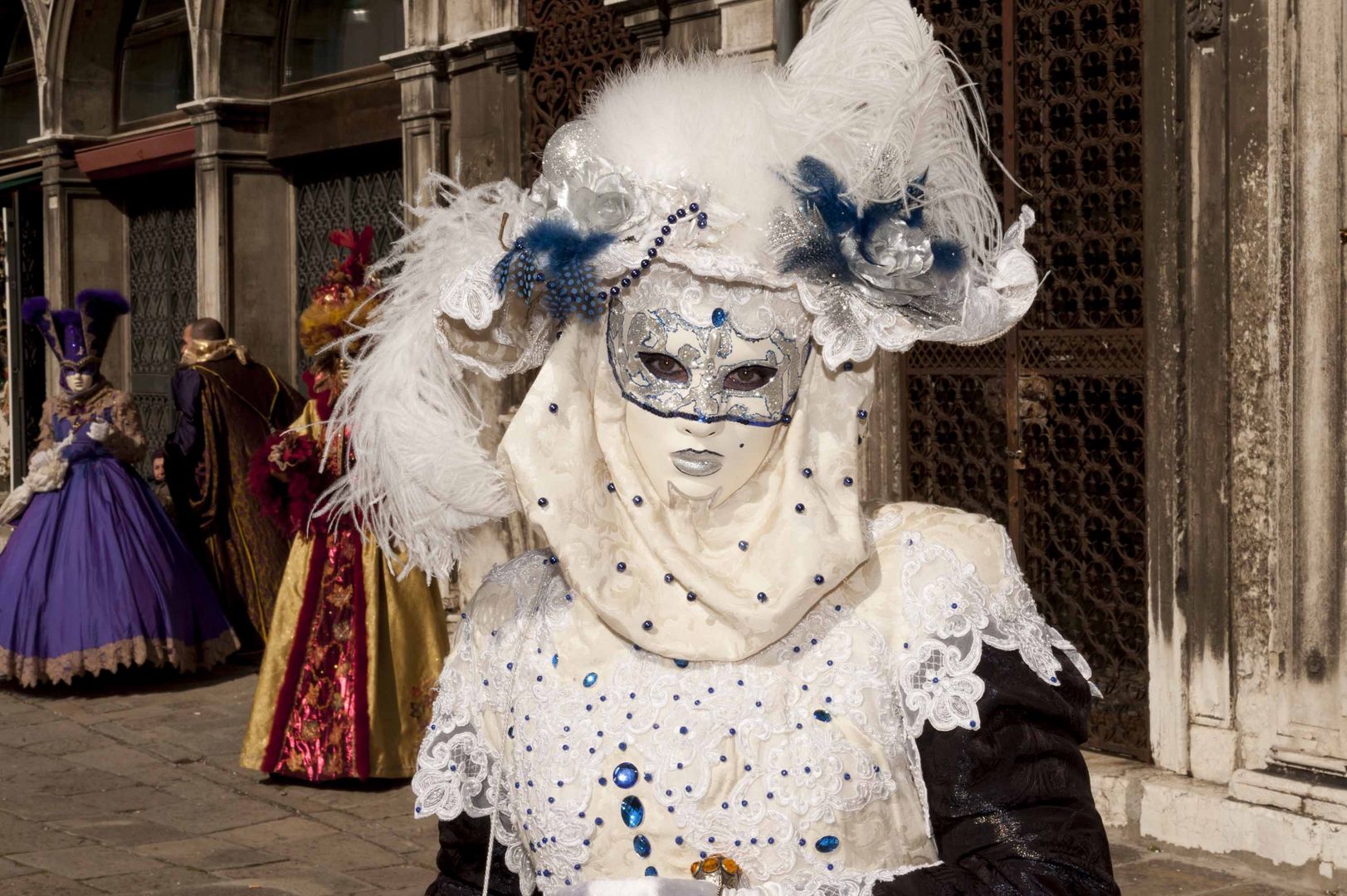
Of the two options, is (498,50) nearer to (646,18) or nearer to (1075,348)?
(646,18)

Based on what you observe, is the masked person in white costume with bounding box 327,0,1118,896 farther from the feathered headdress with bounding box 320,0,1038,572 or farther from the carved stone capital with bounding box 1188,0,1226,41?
the carved stone capital with bounding box 1188,0,1226,41

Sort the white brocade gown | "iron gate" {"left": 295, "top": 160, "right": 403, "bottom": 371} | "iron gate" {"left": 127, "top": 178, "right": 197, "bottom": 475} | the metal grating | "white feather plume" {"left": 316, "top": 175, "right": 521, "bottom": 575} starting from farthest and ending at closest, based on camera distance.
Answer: "iron gate" {"left": 127, "top": 178, "right": 197, "bottom": 475} → "iron gate" {"left": 295, "top": 160, "right": 403, "bottom": 371} → the metal grating → "white feather plume" {"left": 316, "top": 175, "right": 521, "bottom": 575} → the white brocade gown

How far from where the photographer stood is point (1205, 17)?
16.2 ft

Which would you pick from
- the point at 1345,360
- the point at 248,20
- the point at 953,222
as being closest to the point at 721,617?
the point at 953,222

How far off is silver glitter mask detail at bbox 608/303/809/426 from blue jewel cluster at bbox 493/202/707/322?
0.25 feet

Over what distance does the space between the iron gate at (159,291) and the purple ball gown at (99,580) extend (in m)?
4.02

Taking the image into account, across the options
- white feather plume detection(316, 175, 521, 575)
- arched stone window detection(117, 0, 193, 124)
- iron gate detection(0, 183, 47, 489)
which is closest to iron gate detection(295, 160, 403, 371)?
arched stone window detection(117, 0, 193, 124)

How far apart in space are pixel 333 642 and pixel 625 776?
14.4 ft

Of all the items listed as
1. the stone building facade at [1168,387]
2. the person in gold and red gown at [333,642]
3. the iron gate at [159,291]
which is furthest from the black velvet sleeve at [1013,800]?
the iron gate at [159,291]

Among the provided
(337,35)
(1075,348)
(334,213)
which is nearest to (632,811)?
(1075,348)

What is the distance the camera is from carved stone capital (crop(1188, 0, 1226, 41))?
4.91 m

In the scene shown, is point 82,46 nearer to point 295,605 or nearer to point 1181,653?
point 295,605

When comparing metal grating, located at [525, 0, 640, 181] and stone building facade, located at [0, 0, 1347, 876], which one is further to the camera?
metal grating, located at [525, 0, 640, 181]

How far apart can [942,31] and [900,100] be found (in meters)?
4.16
